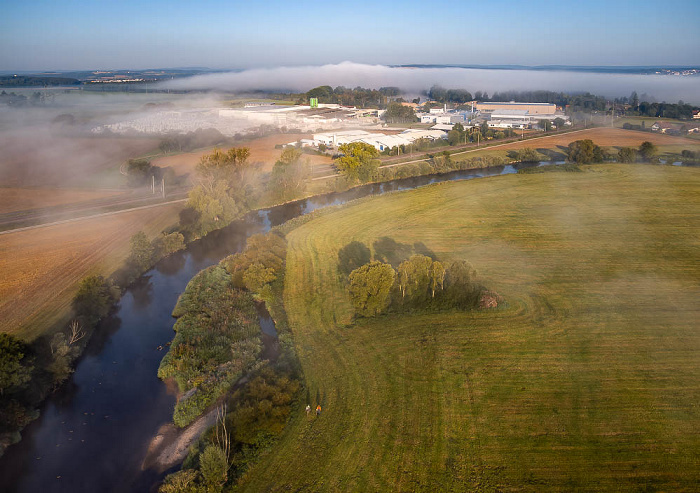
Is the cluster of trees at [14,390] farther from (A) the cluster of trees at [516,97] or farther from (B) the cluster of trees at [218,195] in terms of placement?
(A) the cluster of trees at [516,97]

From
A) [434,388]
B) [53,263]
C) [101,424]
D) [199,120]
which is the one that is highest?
[199,120]

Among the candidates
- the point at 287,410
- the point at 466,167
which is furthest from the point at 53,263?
the point at 466,167

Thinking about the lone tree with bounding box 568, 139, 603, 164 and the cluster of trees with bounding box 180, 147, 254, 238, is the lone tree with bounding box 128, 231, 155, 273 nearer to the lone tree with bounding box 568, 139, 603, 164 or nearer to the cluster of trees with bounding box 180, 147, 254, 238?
the cluster of trees with bounding box 180, 147, 254, 238

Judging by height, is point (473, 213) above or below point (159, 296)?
above

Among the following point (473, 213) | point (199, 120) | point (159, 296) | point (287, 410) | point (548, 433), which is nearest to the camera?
point (548, 433)

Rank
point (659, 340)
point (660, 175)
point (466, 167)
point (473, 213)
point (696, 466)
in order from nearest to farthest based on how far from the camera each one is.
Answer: point (696, 466) < point (659, 340) < point (473, 213) < point (660, 175) < point (466, 167)

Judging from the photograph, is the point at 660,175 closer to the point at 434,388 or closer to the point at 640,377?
the point at 640,377

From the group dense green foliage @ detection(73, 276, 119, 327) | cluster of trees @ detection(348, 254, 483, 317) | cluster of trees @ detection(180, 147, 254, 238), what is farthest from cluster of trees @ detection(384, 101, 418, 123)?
dense green foliage @ detection(73, 276, 119, 327)
